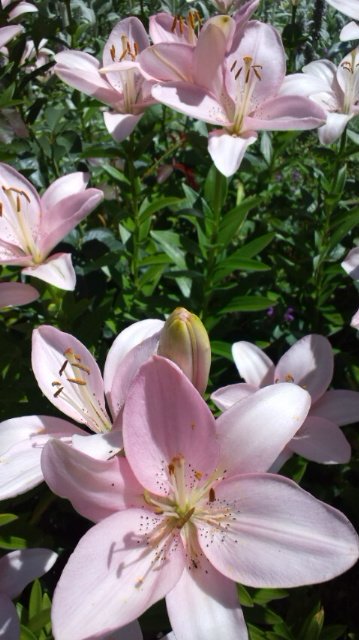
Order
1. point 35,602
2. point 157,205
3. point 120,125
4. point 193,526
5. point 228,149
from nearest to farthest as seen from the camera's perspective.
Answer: point 193,526 → point 35,602 → point 228,149 → point 120,125 → point 157,205

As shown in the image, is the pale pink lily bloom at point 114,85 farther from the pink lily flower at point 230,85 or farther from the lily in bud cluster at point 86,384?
the lily in bud cluster at point 86,384

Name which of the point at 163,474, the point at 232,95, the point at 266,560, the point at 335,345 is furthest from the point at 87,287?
the point at 266,560

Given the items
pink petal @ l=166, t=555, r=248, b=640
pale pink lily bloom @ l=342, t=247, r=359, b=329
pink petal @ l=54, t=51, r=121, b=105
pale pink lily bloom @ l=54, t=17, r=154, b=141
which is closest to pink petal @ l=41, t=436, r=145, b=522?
pink petal @ l=166, t=555, r=248, b=640

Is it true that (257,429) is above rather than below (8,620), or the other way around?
above

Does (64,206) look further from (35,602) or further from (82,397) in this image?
(35,602)

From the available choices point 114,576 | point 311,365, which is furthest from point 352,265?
point 114,576

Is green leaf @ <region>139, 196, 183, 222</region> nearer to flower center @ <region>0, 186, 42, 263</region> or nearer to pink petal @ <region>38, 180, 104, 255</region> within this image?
pink petal @ <region>38, 180, 104, 255</region>
